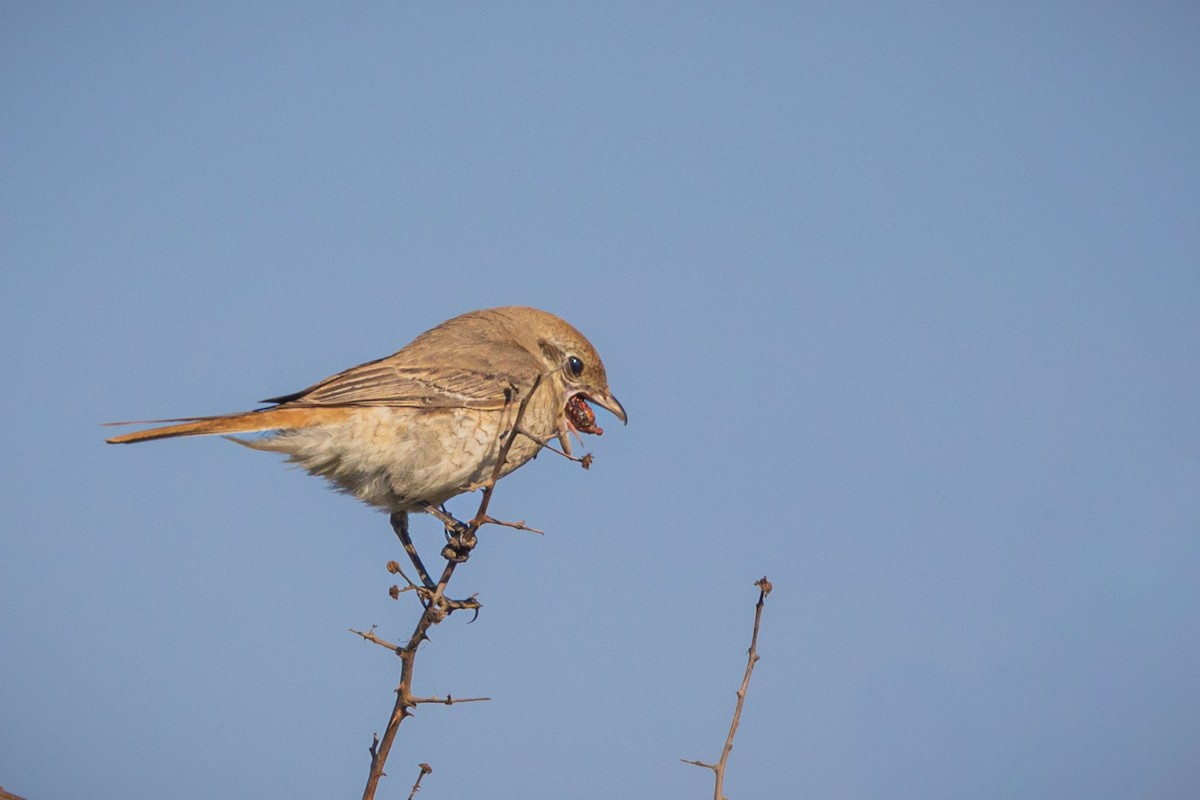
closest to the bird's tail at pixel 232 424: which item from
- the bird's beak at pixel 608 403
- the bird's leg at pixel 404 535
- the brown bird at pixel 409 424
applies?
the brown bird at pixel 409 424

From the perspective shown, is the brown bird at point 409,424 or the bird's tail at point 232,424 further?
the brown bird at point 409,424

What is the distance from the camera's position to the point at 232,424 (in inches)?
190

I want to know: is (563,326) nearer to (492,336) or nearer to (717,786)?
(492,336)

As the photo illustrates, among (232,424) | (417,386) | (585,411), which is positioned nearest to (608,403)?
(585,411)

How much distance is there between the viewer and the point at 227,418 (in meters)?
4.82

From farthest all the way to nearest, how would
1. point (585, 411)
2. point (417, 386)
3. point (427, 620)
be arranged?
point (585, 411) < point (417, 386) < point (427, 620)

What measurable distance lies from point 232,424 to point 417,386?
0.98 metres

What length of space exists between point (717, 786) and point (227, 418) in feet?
9.38

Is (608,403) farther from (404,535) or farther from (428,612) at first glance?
(428,612)

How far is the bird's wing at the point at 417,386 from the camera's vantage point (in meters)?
5.37

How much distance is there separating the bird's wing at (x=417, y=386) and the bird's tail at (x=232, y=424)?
12 cm

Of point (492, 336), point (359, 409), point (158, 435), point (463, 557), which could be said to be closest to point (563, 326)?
point (492, 336)

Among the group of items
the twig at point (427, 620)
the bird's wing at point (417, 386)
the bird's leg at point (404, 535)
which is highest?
the bird's wing at point (417, 386)

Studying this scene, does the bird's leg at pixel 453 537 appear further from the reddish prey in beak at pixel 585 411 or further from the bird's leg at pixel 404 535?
the reddish prey in beak at pixel 585 411
